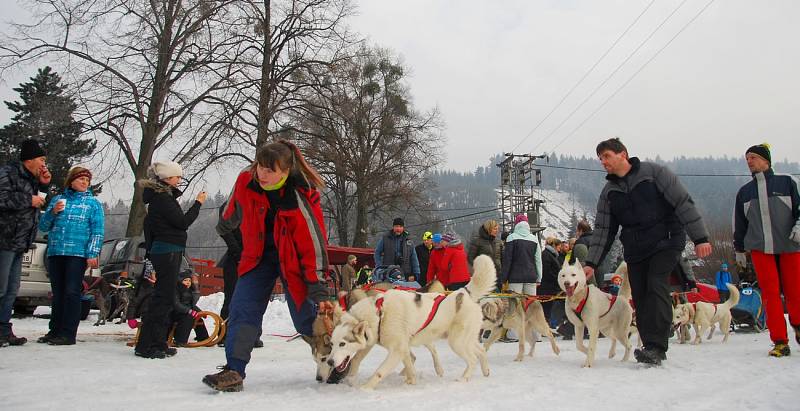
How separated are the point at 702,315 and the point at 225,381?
709cm

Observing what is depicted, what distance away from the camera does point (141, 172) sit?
50.8ft

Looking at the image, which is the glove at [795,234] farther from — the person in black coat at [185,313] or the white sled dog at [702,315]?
the person in black coat at [185,313]

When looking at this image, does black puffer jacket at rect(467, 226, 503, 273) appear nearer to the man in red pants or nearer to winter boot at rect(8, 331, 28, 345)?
the man in red pants

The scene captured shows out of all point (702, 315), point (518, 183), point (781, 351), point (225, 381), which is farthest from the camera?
point (518, 183)

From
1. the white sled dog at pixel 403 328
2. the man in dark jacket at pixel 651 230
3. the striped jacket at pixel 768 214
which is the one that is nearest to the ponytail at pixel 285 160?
the white sled dog at pixel 403 328

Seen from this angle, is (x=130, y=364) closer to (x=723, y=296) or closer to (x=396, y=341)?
(x=396, y=341)

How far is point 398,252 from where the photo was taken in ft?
32.0

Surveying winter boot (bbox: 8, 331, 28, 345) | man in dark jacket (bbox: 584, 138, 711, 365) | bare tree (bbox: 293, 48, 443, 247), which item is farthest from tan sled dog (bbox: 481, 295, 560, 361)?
bare tree (bbox: 293, 48, 443, 247)

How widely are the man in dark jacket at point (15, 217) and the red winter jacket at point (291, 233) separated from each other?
2974 millimetres

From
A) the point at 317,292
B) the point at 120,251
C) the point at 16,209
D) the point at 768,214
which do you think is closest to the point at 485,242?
the point at 768,214

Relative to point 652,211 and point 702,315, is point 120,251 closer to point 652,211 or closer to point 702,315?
point 652,211

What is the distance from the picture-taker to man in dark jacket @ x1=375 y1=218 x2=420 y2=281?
973 cm

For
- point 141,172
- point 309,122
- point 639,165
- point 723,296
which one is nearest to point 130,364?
point 639,165

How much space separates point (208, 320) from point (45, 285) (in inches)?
115
